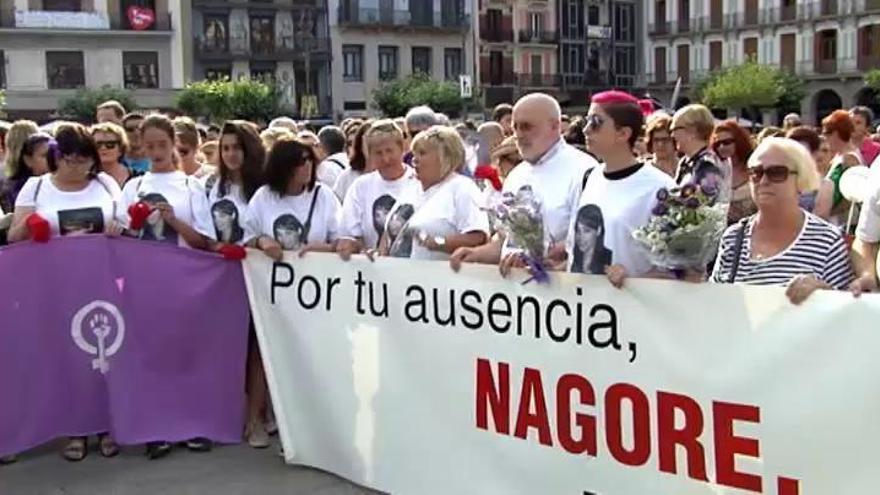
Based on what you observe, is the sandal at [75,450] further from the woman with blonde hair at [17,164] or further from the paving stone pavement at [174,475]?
the woman with blonde hair at [17,164]

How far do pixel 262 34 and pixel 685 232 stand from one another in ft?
167

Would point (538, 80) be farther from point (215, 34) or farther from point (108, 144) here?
point (108, 144)

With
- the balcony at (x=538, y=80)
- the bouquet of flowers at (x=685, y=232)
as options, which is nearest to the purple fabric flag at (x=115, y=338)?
the bouquet of flowers at (x=685, y=232)

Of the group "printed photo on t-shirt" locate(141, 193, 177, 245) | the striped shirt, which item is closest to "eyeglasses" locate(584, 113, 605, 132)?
the striped shirt

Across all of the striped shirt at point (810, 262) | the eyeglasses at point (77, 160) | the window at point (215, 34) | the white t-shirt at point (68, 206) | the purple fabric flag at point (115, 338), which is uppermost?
the window at point (215, 34)

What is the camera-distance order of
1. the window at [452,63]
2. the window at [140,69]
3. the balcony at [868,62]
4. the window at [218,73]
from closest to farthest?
the window at [140,69] < the window at [218,73] < the balcony at [868,62] < the window at [452,63]

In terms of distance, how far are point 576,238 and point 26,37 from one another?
4706 cm

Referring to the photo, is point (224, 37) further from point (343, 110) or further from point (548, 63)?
point (548, 63)

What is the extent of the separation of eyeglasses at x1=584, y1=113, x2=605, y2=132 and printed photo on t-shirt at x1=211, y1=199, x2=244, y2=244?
2397 millimetres

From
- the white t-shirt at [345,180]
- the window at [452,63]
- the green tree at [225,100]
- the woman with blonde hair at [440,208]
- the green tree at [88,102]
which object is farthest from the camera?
the window at [452,63]

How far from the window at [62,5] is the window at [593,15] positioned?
32.8 meters

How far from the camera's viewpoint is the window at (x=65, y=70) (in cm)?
4747

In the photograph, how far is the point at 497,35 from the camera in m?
63.4

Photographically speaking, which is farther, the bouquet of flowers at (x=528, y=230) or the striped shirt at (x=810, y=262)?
the bouquet of flowers at (x=528, y=230)
